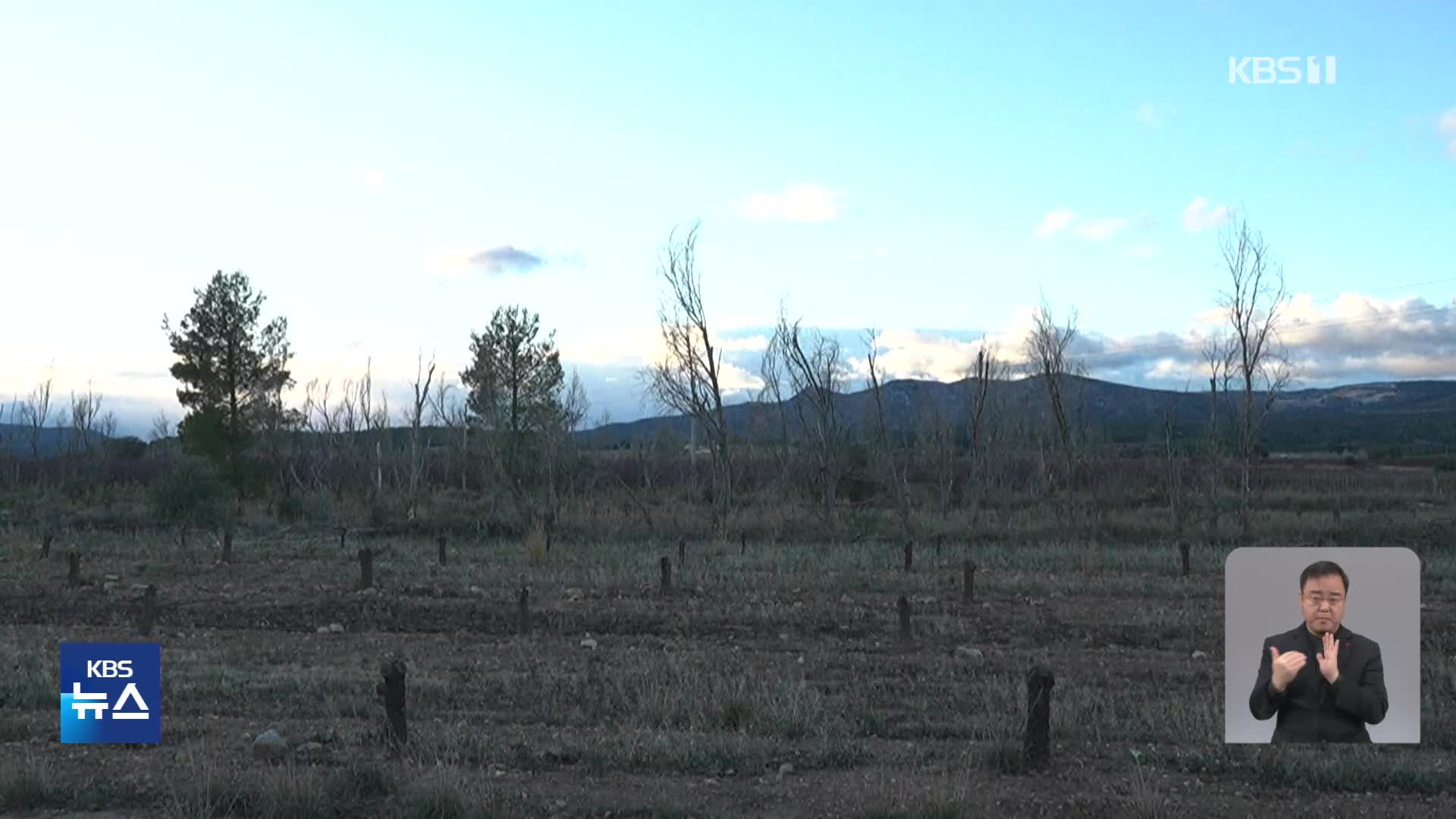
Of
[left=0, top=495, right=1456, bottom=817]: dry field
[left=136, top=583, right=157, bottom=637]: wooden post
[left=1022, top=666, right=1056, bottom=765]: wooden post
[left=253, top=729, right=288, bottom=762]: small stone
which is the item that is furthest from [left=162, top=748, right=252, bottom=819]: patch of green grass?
[left=136, top=583, right=157, bottom=637]: wooden post

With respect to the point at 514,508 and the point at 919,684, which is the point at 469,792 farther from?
the point at 514,508

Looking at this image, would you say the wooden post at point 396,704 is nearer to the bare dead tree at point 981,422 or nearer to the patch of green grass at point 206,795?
the patch of green grass at point 206,795

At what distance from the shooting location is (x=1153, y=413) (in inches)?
3182

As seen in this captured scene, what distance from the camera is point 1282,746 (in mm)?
7312

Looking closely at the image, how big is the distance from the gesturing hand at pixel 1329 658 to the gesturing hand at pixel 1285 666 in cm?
6

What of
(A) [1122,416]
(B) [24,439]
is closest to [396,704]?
(B) [24,439]

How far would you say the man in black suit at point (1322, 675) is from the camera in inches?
140

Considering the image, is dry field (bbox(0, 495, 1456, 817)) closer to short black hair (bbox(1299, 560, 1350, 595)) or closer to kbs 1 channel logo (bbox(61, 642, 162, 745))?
kbs 1 channel logo (bbox(61, 642, 162, 745))

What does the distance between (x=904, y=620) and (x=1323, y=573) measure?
9187 mm

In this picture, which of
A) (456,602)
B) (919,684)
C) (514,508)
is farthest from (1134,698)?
(514,508)

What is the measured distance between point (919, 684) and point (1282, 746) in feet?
11.4

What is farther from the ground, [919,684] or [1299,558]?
[1299,558]

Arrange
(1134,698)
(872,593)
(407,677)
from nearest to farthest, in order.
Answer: (1134,698)
(407,677)
(872,593)

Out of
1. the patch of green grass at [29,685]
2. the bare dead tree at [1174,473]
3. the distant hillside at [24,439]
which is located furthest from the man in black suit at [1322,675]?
the distant hillside at [24,439]
